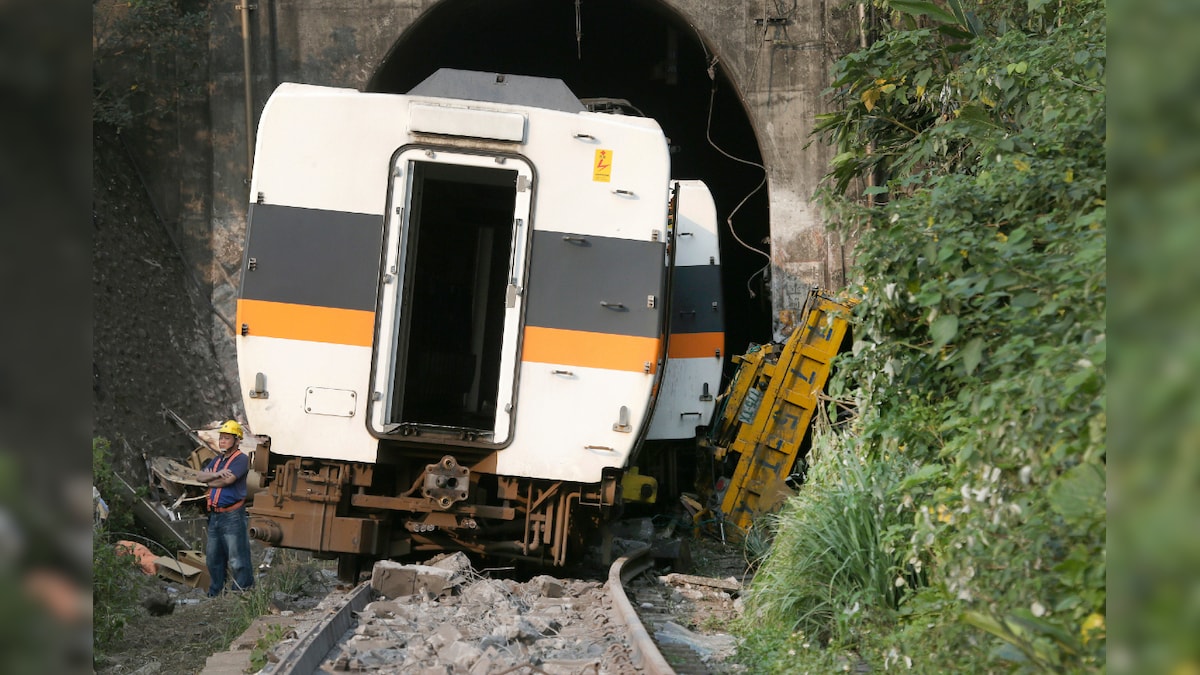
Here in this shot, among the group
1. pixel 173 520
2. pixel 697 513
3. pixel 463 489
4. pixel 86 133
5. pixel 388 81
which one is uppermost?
pixel 388 81

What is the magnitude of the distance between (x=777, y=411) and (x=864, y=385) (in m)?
5.86

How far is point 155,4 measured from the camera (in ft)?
42.3

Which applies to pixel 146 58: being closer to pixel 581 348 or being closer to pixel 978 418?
pixel 581 348

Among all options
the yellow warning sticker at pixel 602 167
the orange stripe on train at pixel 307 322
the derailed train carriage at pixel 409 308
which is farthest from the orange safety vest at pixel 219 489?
the yellow warning sticker at pixel 602 167

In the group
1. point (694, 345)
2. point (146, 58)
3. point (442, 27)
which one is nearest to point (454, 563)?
point (694, 345)

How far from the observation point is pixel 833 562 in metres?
5.54

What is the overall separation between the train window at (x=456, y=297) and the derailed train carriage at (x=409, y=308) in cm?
3

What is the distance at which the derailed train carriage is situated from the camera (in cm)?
727

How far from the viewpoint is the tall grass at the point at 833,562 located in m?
5.32

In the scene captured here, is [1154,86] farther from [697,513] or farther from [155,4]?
[155,4]

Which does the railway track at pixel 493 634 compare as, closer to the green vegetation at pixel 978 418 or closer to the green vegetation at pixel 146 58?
the green vegetation at pixel 978 418

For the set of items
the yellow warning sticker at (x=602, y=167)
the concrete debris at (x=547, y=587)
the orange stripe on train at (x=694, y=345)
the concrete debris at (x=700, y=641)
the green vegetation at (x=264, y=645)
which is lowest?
the green vegetation at (x=264, y=645)

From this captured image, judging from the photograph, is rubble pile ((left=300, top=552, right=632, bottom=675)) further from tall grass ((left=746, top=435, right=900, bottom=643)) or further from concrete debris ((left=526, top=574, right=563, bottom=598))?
tall grass ((left=746, top=435, right=900, bottom=643))

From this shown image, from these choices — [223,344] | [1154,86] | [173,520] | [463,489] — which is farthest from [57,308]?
[223,344]
